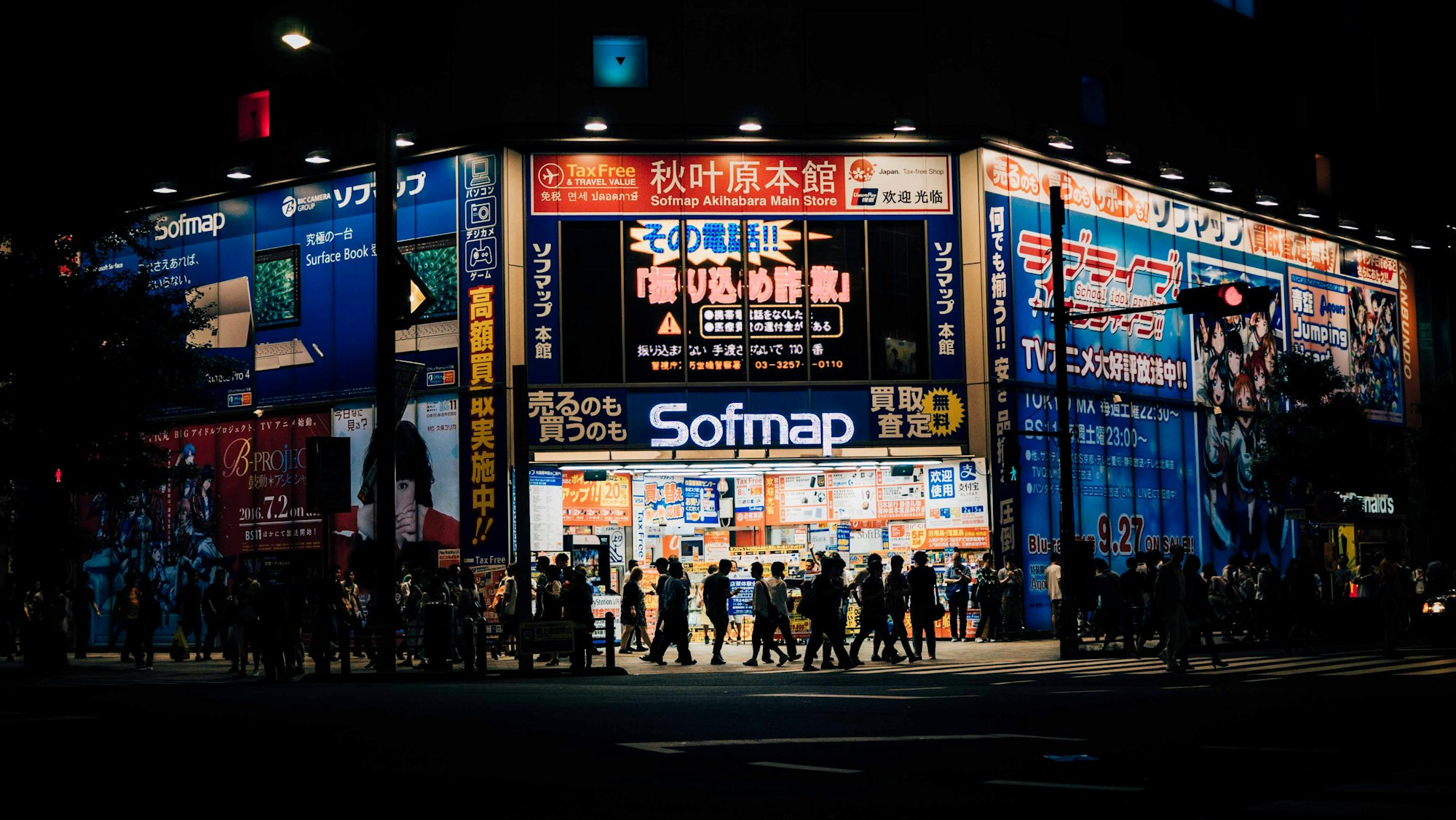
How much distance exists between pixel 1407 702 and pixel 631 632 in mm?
15405

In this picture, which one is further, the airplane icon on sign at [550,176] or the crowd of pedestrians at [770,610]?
the airplane icon on sign at [550,176]

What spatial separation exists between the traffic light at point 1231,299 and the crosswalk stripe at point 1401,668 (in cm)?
466

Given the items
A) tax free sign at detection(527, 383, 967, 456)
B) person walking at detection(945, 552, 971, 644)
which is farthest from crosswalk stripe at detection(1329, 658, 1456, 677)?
tax free sign at detection(527, 383, 967, 456)

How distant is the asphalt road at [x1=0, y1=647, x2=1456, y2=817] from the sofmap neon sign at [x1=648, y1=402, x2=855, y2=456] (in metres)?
12.9

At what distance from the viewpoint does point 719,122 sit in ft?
96.6

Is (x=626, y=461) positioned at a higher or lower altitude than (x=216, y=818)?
higher

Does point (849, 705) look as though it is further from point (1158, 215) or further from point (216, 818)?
point (1158, 215)

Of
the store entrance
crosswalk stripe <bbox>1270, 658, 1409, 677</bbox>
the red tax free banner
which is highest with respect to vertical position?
the red tax free banner

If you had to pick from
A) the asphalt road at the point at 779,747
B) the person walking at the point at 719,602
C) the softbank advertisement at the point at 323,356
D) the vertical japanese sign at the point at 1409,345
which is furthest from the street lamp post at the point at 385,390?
the vertical japanese sign at the point at 1409,345

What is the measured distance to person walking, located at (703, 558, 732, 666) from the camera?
77.9ft

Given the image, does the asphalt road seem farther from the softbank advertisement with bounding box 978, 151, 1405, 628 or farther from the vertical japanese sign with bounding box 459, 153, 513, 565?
the softbank advertisement with bounding box 978, 151, 1405, 628

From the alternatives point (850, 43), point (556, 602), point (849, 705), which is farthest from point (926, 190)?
point (849, 705)

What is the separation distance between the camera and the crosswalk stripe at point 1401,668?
58.3 feet

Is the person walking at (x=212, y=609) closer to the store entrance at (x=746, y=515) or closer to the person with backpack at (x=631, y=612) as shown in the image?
the store entrance at (x=746, y=515)
